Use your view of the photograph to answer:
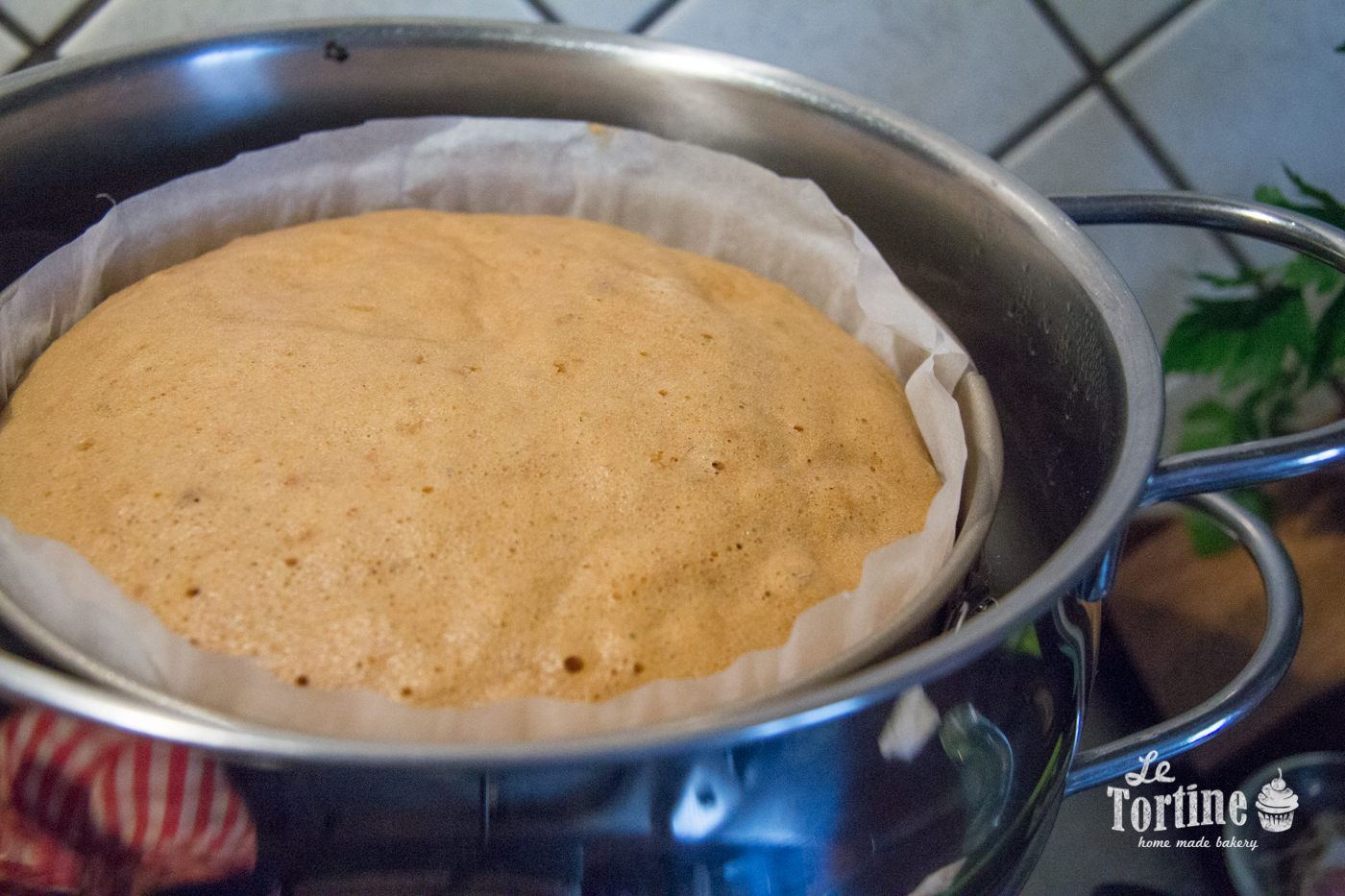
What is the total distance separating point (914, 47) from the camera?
28.4 inches

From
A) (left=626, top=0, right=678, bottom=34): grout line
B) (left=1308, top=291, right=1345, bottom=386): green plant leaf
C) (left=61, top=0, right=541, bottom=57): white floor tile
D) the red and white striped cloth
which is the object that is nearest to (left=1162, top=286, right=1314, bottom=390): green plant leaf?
(left=1308, top=291, right=1345, bottom=386): green plant leaf

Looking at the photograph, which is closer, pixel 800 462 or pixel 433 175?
pixel 800 462

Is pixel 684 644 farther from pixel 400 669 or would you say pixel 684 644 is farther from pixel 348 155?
pixel 348 155

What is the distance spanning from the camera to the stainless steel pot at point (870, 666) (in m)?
0.23

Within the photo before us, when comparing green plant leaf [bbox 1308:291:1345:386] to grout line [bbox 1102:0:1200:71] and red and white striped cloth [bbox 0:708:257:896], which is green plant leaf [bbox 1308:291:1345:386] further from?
red and white striped cloth [bbox 0:708:257:896]

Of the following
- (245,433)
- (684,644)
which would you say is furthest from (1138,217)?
(245,433)

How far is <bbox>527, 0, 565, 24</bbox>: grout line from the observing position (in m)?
0.68

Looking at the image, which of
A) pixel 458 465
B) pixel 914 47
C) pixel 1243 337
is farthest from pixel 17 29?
pixel 1243 337

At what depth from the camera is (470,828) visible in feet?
0.77

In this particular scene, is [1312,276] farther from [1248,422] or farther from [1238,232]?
[1238,232]

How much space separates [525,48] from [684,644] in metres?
0.38

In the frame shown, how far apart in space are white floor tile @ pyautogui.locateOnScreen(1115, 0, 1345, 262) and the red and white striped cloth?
30.6 inches

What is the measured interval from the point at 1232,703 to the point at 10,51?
2.58ft

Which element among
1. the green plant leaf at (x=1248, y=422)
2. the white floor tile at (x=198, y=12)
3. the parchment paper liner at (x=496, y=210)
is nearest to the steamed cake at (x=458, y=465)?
the parchment paper liner at (x=496, y=210)
